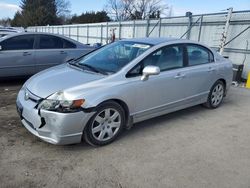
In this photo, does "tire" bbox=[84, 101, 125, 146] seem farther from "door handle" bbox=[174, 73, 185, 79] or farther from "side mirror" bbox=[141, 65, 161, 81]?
"door handle" bbox=[174, 73, 185, 79]

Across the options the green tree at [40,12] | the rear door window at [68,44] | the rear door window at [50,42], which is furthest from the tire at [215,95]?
the green tree at [40,12]

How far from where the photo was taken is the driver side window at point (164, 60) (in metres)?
4.02

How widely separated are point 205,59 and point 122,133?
2.34 m

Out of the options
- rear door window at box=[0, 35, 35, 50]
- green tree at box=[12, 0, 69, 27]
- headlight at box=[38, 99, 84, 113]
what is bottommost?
headlight at box=[38, 99, 84, 113]

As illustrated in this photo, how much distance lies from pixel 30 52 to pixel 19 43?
0.35 meters

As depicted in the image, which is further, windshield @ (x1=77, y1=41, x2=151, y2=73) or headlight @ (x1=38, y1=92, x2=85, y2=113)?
windshield @ (x1=77, y1=41, x2=151, y2=73)

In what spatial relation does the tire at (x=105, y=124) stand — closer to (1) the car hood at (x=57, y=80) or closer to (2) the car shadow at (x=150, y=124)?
(2) the car shadow at (x=150, y=124)

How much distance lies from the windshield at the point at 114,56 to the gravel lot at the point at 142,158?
110 centimetres

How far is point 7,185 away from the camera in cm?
281

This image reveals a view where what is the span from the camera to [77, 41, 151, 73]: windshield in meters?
4.07

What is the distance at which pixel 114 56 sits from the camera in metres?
4.39

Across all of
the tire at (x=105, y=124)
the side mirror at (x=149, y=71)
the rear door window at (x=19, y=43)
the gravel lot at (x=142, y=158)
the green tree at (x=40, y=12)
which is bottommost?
the gravel lot at (x=142, y=158)

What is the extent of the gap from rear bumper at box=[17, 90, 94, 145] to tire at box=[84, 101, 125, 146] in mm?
129

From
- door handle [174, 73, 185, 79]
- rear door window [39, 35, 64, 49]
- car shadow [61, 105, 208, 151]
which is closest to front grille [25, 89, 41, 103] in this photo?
car shadow [61, 105, 208, 151]
